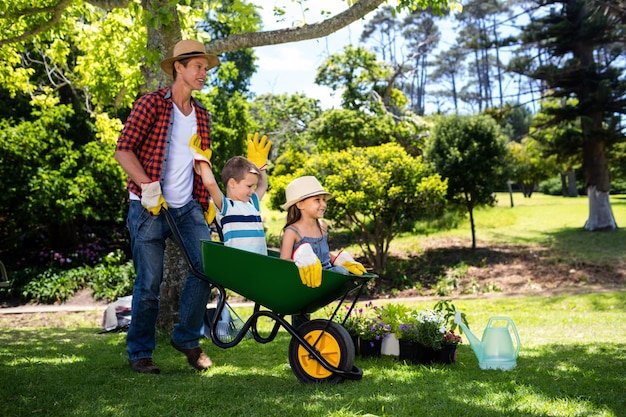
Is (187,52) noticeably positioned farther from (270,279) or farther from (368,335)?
(368,335)

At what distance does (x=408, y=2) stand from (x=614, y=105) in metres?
10.1

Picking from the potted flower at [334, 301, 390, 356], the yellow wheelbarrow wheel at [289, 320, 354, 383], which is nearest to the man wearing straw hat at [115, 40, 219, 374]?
the yellow wheelbarrow wheel at [289, 320, 354, 383]

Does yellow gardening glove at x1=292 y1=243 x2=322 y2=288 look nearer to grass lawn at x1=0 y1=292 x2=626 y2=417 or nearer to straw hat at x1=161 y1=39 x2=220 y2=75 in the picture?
grass lawn at x1=0 y1=292 x2=626 y2=417

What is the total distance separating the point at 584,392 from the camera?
303cm

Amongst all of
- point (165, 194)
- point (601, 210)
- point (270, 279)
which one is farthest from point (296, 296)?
point (601, 210)

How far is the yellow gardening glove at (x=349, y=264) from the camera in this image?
3432 mm

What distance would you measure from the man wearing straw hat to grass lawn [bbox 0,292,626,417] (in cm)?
23

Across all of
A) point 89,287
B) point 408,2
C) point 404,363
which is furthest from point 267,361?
point 89,287

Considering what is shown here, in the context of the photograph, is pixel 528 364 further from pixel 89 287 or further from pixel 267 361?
pixel 89 287

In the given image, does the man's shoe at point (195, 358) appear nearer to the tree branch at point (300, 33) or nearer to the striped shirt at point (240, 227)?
the striped shirt at point (240, 227)

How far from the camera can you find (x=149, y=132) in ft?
11.8

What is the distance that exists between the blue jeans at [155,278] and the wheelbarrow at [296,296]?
0.86 feet

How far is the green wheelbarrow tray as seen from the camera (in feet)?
9.90

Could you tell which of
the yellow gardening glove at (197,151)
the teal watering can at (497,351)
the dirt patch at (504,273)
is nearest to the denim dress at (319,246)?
the yellow gardening glove at (197,151)
